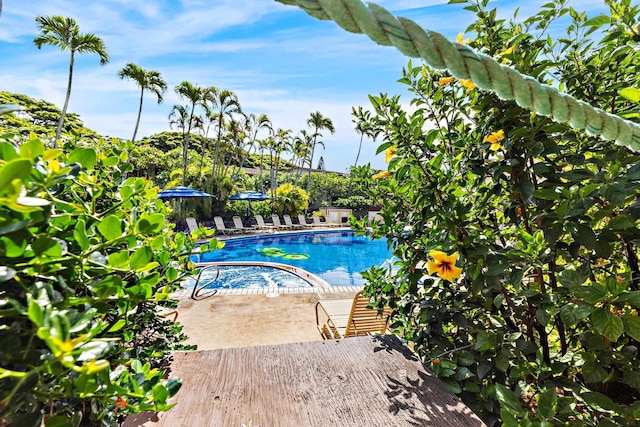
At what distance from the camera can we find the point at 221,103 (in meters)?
20.9

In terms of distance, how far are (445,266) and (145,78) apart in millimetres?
21865

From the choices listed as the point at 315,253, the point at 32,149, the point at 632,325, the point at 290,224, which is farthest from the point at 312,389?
the point at 290,224

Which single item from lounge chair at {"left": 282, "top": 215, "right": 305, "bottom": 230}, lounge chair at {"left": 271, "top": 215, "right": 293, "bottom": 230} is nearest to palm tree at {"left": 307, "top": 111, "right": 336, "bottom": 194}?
lounge chair at {"left": 282, "top": 215, "right": 305, "bottom": 230}

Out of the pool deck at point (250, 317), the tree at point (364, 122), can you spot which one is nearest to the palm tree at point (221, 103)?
the pool deck at point (250, 317)

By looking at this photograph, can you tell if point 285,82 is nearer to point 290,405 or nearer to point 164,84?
point 164,84

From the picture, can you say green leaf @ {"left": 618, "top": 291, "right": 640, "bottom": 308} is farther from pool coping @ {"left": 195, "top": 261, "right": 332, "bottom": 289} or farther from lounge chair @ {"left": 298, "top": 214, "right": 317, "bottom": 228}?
lounge chair @ {"left": 298, "top": 214, "right": 317, "bottom": 228}

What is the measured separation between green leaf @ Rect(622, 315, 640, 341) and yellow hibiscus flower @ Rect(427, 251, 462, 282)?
0.47 meters

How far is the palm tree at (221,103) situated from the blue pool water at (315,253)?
763cm

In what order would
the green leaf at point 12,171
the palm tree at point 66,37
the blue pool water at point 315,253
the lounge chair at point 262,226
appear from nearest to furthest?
the green leaf at point 12,171
the blue pool water at point 315,253
the palm tree at point 66,37
the lounge chair at point 262,226

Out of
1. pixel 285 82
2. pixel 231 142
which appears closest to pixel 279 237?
pixel 285 82

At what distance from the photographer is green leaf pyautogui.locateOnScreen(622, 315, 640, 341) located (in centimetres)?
79

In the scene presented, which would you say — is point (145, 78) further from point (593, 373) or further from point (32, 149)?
point (593, 373)

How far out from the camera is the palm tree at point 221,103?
2025 centimetres

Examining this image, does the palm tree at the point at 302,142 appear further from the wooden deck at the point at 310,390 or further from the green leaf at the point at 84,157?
the green leaf at the point at 84,157
